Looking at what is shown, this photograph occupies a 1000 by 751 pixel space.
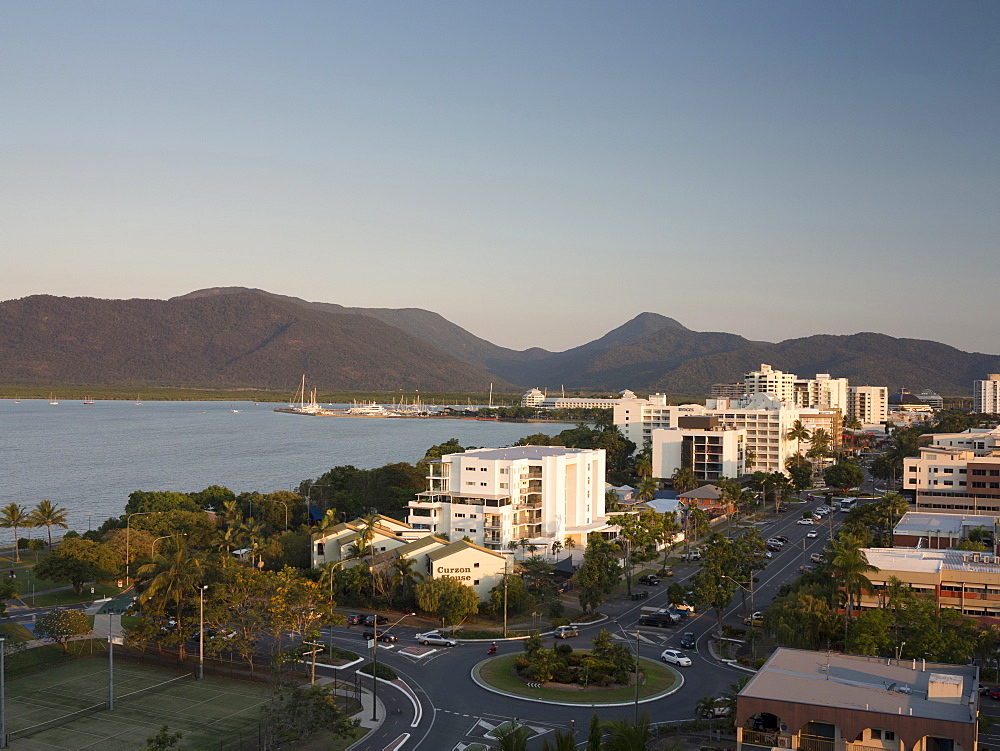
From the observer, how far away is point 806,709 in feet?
66.6

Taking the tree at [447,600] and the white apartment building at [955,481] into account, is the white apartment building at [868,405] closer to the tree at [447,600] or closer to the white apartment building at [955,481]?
the white apartment building at [955,481]

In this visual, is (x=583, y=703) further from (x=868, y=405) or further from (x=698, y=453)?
(x=868, y=405)

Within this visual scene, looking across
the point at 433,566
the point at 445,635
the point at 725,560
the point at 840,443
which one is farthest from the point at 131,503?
the point at 840,443

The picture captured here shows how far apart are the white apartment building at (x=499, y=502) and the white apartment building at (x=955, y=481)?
23624 millimetres

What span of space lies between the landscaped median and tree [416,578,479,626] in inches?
245

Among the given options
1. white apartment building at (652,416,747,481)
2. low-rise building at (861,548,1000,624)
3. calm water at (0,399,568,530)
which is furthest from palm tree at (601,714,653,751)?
white apartment building at (652,416,747,481)

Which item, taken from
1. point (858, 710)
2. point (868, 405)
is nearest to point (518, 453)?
point (858, 710)

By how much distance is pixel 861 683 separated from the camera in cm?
2230

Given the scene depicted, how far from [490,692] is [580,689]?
3.19 metres

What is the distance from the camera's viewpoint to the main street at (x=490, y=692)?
26109 millimetres

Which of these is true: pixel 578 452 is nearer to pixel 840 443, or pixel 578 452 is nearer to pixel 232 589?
pixel 232 589

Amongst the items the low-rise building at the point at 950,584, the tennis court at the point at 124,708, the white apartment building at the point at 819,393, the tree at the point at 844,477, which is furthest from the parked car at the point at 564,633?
the white apartment building at the point at 819,393

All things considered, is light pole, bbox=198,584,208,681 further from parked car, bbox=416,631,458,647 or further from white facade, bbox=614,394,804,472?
white facade, bbox=614,394,804,472

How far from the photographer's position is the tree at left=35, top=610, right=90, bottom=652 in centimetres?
3372
